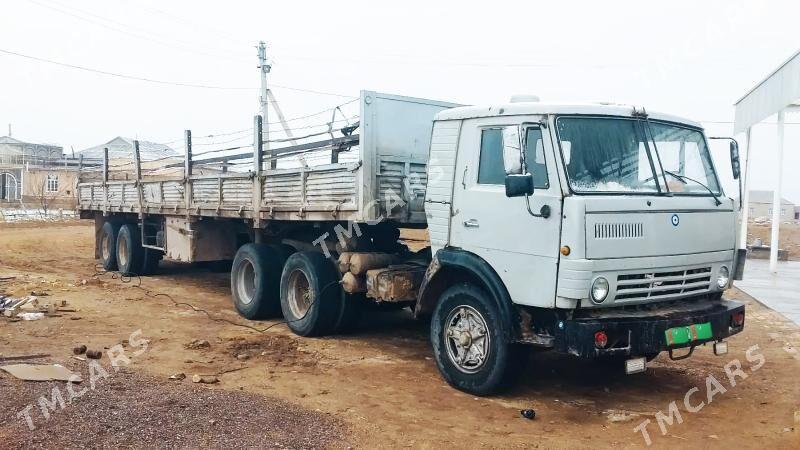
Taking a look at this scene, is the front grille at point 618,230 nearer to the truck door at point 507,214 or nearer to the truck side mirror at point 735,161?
the truck door at point 507,214

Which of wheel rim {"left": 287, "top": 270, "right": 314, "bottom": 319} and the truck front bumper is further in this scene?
wheel rim {"left": 287, "top": 270, "right": 314, "bottom": 319}

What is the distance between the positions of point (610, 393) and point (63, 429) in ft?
14.0

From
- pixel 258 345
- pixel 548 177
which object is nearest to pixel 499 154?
pixel 548 177

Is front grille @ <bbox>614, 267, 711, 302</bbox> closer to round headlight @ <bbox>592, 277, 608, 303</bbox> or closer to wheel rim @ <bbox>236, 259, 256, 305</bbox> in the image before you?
round headlight @ <bbox>592, 277, 608, 303</bbox>

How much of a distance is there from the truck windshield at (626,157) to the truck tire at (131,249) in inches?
406

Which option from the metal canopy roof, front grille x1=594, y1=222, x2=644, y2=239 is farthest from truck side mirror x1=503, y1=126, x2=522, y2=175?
the metal canopy roof

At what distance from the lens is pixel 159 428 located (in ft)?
15.0

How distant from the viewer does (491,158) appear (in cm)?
565

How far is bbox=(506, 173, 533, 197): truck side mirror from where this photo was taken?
16.4 ft

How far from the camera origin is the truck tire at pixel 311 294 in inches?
302

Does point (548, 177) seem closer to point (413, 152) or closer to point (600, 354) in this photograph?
point (600, 354)

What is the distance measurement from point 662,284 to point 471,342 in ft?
5.19

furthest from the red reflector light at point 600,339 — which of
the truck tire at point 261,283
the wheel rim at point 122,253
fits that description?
the wheel rim at point 122,253

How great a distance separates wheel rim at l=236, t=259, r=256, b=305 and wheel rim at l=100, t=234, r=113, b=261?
614 cm
